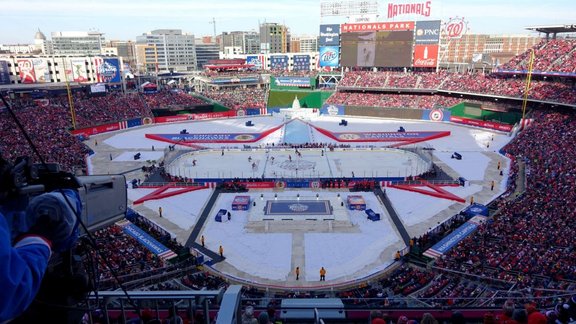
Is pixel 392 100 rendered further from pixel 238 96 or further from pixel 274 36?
pixel 274 36

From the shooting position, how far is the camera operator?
2635 millimetres

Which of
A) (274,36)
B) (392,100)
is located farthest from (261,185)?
(274,36)

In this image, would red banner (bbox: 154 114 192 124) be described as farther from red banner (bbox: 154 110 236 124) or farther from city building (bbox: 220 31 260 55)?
city building (bbox: 220 31 260 55)

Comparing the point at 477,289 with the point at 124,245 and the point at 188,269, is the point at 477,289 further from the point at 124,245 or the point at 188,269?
the point at 124,245

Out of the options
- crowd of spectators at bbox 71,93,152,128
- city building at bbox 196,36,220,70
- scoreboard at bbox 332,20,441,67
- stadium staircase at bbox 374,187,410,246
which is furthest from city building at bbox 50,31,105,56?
stadium staircase at bbox 374,187,410,246

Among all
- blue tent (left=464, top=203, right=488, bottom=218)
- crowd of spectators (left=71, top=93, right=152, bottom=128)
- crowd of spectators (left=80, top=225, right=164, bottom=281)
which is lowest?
blue tent (left=464, top=203, right=488, bottom=218)

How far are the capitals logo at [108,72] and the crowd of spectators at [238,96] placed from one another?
628 inches

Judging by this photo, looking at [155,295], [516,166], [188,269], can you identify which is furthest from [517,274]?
[516,166]

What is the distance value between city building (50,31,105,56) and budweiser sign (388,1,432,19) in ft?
387

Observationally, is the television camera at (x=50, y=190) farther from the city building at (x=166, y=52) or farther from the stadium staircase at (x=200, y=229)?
the city building at (x=166, y=52)

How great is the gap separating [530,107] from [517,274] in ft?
151

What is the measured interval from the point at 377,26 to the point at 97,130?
47.2 metres

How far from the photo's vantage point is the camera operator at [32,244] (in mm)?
2635

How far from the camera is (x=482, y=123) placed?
57750 millimetres
